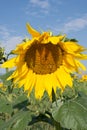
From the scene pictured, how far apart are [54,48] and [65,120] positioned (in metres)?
0.51

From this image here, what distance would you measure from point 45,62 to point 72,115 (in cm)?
41

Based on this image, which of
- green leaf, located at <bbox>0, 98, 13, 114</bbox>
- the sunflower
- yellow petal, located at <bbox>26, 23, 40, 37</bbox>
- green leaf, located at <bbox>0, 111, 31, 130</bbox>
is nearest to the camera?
yellow petal, located at <bbox>26, 23, 40, 37</bbox>

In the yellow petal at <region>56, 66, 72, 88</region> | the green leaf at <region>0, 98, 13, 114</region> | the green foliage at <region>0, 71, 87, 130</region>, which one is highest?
the yellow petal at <region>56, 66, 72, 88</region>

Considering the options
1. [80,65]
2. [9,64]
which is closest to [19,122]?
[9,64]

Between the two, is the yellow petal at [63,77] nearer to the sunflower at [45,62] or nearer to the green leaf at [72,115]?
the sunflower at [45,62]

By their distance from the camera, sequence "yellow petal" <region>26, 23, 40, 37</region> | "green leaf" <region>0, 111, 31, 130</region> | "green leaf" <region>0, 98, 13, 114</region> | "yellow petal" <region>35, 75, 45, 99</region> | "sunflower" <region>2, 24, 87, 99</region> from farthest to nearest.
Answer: "green leaf" <region>0, 98, 13, 114</region>
"yellow petal" <region>35, 75, 45, 99</region>
"green leaf" <region>0, 111, 31, 130</region>
"sunflower" <region>2, 24, 87, 99</region>
"yellow petal" <region>26, 23, 40, 37</region>

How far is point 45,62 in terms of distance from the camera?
2766 millimetres

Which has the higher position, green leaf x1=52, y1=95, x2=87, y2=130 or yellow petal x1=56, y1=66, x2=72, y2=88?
yellow petal x1=56, y1=66, x2=72, y2=88

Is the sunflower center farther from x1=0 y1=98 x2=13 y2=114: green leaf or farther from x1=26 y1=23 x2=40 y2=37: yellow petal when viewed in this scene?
x1=0 y1=98 x2=13 y2=114: green leaf

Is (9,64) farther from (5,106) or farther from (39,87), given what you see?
(5,106)

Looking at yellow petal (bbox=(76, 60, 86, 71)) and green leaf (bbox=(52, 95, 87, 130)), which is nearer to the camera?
green leaf (bbox=(52, 95, 87, 130))

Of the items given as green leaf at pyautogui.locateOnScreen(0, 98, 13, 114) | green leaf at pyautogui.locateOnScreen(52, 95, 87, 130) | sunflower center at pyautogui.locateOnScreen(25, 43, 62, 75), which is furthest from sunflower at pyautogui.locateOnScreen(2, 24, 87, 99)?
green leaf at pyautogui.locateOnScreen(0, 98, 13, 114)

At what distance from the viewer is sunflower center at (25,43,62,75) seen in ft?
9.10

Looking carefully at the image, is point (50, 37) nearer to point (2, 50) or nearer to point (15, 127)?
point (15, 127)
